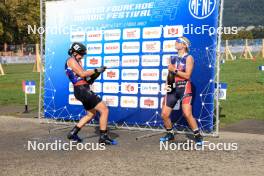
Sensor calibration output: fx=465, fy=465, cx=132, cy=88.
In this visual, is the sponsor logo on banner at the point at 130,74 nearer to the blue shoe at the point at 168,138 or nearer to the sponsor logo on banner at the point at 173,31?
the sponsor logo on banner at the point at 173,31

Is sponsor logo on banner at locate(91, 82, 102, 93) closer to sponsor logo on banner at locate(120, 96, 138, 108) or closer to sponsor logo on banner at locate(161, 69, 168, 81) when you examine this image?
sponsor logo on banner at locate(120, 96, 138, 108)

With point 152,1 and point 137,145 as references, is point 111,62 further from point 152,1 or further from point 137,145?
point 137,145

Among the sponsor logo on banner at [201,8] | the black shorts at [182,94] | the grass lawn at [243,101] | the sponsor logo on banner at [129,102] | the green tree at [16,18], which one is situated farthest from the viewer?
the green tree at [16,18]

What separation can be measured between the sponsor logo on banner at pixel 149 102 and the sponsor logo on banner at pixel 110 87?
31.2 inches

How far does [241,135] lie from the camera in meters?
9.95

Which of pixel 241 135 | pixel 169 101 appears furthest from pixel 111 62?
pixel 241 135

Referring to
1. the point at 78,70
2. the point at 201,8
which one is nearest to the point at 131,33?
the point at 201,8

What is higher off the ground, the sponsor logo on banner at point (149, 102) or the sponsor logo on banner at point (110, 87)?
the sponsor logo on banner at point (110, 87)

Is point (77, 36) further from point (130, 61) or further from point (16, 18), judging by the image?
point (16, 18)

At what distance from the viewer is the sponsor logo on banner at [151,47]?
1067 cm

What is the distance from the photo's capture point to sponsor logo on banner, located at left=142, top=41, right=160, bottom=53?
420 inches

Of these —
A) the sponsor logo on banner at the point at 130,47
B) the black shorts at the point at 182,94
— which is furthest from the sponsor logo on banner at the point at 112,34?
the black shorts at the point at 182,94

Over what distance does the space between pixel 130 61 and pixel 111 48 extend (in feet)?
2.31

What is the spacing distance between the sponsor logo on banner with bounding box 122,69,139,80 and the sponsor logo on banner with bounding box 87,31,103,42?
3.86ft
